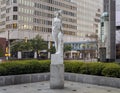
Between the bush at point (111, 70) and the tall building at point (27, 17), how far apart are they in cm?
7678

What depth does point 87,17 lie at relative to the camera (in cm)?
14212

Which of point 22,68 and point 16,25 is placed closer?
point 22,68

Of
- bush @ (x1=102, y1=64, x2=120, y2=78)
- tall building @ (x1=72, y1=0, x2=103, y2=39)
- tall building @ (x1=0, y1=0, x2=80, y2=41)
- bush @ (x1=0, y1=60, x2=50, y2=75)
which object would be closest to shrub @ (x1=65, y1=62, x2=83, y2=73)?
bush @ (x1=0, y1=60, x2=50, y2=75)

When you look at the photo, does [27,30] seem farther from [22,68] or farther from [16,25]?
[22,68]

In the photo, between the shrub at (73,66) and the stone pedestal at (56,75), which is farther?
the shrub at (73,66)

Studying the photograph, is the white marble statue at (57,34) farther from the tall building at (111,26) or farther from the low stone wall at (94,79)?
the tall building at (111,26)

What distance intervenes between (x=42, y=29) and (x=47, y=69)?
81.4 metres

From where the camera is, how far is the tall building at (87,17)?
13152cm

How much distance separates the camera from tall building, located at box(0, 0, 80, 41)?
304 ft

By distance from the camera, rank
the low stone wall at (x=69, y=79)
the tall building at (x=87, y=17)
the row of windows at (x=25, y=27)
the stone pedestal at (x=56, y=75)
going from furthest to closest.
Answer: the tall building at (x=87, y=17) < the row of windows at (x=25, y=27) < the low stone wall at (x=69, y=79) < the stone pedestal at (x=56, y=75)

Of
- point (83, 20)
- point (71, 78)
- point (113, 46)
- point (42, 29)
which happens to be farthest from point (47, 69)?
point (83, 20)

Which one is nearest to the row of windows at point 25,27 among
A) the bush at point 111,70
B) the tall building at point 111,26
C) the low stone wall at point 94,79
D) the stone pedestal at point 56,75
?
the tall building at point 111,26

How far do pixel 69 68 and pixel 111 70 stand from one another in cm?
470

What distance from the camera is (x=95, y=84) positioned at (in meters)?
18.0
